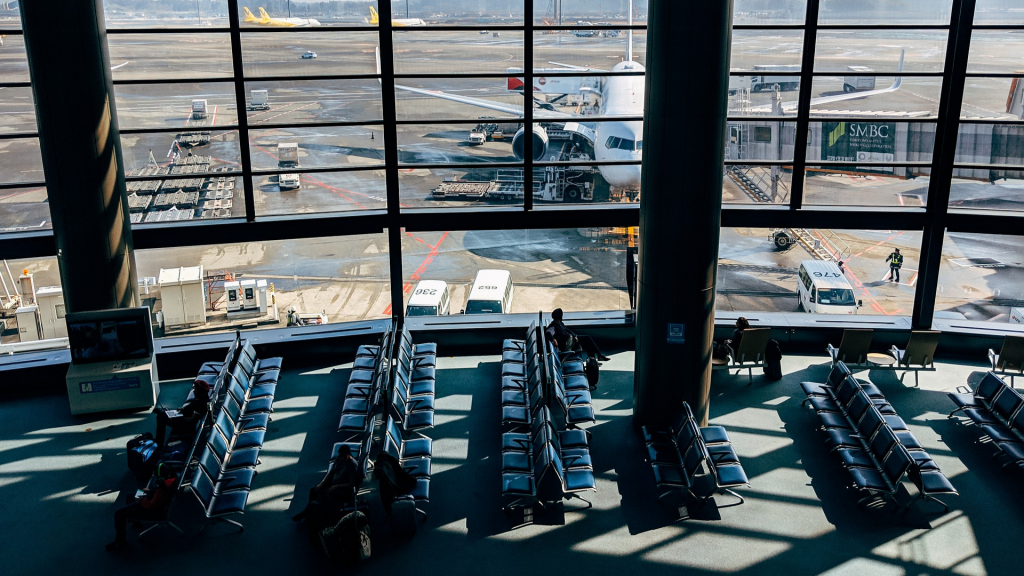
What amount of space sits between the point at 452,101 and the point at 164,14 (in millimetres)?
12206

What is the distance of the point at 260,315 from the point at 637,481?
602 inches

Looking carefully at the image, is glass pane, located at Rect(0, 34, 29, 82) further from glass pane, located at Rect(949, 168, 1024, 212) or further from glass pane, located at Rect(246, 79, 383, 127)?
glass pane, located at Rect(949, 168, 1024, 212)

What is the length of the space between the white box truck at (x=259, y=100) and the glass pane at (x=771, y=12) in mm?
10386

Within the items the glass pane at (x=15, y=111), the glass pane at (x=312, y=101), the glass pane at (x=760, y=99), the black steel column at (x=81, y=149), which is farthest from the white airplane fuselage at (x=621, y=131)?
the glass pane at (x=15, y=111)

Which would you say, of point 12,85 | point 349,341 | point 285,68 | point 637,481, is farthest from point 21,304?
point 637,481

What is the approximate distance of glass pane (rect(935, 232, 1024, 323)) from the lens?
26.1 meters

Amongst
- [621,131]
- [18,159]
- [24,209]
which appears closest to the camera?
[621,131]

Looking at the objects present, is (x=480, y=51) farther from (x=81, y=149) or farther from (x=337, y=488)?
(x=337, y=488)

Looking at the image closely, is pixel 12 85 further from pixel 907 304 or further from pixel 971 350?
pixel 907 304

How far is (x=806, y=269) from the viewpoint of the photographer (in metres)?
21.4

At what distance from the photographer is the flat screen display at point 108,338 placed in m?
11.0

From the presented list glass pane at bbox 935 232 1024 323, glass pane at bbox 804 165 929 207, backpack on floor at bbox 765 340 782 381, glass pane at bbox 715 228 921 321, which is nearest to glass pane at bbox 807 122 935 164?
glass pane at bbox 715 228 921 321

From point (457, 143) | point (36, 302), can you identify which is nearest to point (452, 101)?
point (457, 143)

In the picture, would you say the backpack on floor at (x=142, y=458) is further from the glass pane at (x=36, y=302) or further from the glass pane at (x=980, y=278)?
the glass pane at (x=980, y=278)
